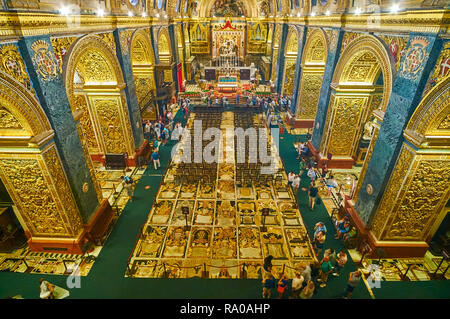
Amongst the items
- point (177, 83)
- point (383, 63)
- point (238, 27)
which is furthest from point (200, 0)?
point (383, 63)

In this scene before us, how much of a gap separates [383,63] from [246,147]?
7.57 metres

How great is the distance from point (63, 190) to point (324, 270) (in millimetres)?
7375

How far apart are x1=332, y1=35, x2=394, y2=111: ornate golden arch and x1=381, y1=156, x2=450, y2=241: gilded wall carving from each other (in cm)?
205

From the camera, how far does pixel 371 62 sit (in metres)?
9.28

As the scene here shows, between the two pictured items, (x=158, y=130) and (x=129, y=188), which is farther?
(x=158, y=130)

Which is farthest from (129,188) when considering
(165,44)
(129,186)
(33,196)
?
(165,44)

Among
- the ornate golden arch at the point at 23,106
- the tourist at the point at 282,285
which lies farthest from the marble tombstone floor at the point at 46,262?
the tourist at the point at 282,285

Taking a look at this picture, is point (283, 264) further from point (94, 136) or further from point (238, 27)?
point (238, 27)

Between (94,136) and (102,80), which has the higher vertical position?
(102,80)

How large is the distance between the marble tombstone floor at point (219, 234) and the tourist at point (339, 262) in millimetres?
799

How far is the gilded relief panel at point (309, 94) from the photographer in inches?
554

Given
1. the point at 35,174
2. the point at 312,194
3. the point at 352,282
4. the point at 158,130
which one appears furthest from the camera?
the point at 158,130

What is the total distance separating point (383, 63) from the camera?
7199mm

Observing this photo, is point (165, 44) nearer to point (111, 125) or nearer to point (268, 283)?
point (111, 125)
